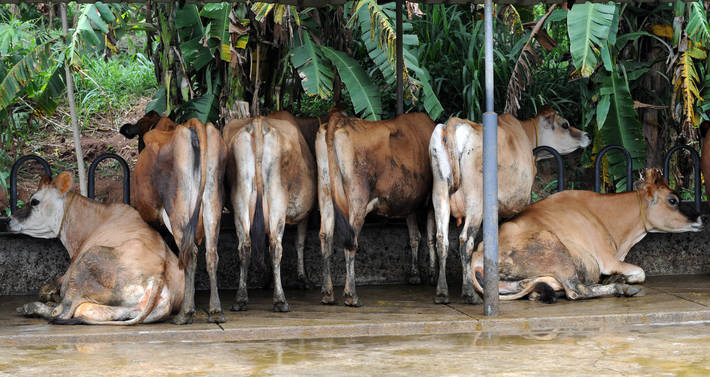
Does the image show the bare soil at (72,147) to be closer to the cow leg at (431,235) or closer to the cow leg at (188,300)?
the cow leg at (431,235)

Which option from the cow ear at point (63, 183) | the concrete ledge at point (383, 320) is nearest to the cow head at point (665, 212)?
the concrete ledge at point (383, 320)

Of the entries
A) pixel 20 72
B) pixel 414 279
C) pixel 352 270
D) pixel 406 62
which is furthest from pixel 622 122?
pixel 20 72

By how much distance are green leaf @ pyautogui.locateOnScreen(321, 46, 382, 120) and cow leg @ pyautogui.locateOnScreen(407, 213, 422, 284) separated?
2.15 meters

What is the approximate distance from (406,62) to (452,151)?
3200mm

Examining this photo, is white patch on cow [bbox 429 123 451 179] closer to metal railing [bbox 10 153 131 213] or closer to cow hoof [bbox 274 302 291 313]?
cow hoof [bbox 274 302 291 313]

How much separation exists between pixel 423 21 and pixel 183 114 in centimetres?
413

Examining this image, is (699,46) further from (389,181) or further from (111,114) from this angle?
(111,114)

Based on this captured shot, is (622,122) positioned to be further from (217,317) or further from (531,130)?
(217,317)

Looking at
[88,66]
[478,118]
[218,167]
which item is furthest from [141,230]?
[88,66]

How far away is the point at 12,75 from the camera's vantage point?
35.4ft

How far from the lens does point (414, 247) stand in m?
9.39

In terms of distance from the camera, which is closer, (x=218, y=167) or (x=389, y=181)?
(x=218, y=167)

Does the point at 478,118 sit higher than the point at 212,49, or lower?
lower

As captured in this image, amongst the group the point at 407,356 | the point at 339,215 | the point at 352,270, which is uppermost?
the point at 339,215
